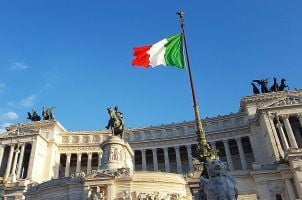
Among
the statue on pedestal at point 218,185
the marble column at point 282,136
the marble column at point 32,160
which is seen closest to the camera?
the statue on pedestal at point 218,185

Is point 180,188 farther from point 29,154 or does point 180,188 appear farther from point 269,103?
point 29,154

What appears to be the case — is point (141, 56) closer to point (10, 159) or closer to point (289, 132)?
point (289, 132)

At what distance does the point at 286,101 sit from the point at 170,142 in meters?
23.3

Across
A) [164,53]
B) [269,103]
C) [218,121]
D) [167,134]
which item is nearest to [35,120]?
[167,134]

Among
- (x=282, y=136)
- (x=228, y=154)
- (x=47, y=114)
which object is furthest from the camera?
(x=47, y=114)

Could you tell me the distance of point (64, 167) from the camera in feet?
230

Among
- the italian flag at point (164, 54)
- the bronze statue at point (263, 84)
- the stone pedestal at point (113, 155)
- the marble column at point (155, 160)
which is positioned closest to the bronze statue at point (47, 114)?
the marble column at point (155, 160)

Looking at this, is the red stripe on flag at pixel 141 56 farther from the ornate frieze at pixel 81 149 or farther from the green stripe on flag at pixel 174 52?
the ornate frieze at pixel 81 149

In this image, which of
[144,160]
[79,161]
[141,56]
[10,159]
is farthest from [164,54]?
[79,161]

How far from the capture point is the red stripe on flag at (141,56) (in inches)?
1003

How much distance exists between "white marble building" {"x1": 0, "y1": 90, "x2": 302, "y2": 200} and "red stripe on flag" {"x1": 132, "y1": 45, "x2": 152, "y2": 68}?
31540 millimetres

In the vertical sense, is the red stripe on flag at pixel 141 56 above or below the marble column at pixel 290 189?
above

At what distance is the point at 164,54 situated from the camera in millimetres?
24422

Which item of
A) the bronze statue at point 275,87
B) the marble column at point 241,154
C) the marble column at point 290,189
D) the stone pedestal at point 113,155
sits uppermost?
the bronze statue at point 275,87
